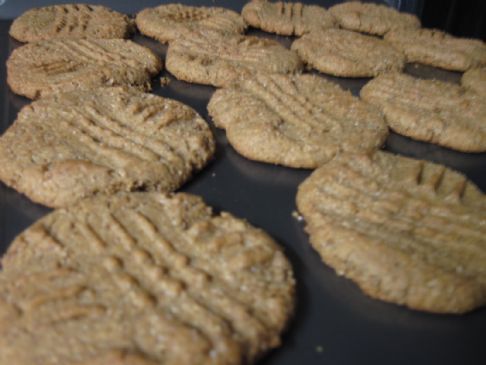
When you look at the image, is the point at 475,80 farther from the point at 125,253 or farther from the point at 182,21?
the point at 125,253

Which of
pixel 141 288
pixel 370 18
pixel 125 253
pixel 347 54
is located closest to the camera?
pixel 141 288

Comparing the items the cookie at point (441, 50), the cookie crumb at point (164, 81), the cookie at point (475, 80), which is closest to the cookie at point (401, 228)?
the cookie at point (475, 80)

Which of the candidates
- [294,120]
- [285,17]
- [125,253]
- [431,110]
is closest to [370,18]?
[285,17]

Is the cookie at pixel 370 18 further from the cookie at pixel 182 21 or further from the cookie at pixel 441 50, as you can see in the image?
the cookie at pixel 182 21

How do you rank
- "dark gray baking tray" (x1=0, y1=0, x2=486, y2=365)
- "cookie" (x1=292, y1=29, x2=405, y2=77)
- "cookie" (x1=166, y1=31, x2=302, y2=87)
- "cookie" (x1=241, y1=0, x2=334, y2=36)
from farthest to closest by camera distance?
"cookie" (x1=241, y1=0, x2=334, y2=36)
"cookie" (x1=292, y1=29, x2=405, y2=77)
"cookie" (x1=166, y1=31, x2=302, y2=87)
"dark gray baking tray" (x1=0, y1=0, x2=486, y2=365)

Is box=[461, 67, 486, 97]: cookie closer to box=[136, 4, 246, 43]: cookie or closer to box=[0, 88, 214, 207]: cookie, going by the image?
box=[136, 4, 246, 43]: cookie

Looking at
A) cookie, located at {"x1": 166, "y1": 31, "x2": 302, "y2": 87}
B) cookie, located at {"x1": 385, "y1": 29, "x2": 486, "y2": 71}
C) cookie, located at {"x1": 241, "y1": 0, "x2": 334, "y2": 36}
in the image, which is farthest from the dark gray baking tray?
cookie, located at {"x1": 241, "y1": 0, "x2": 334, "y2": 36}
